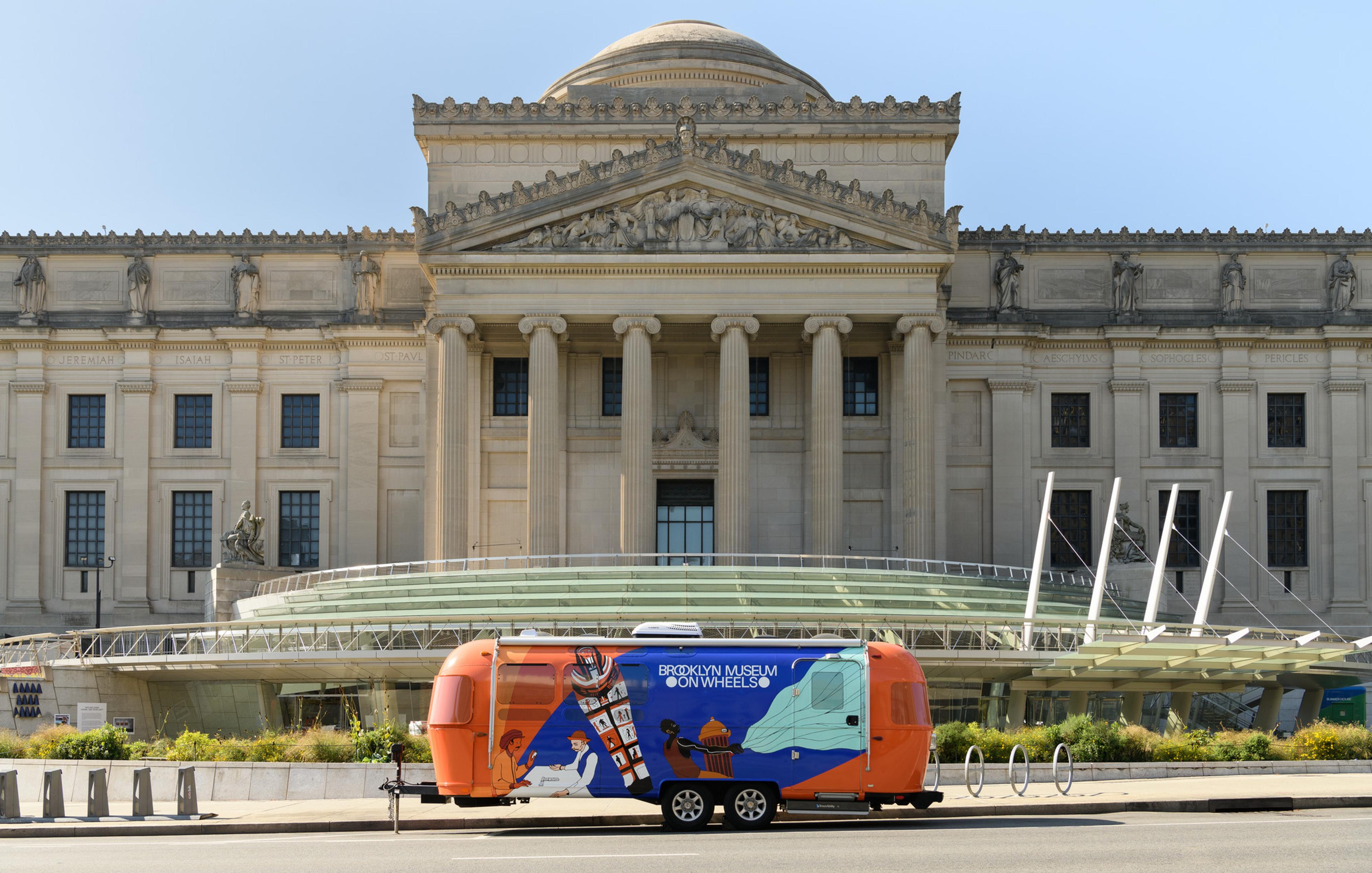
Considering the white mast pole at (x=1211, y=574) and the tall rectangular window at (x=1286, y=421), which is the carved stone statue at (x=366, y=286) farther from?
the tall rectangular window at (x=1286, y=421)

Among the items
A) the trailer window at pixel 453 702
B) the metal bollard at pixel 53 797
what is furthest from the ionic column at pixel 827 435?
the metal bollard at pixel 53 797

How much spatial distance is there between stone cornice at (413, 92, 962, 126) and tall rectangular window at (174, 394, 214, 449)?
1636cm

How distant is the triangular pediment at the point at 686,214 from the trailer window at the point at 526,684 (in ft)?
105

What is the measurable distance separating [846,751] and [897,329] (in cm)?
3297

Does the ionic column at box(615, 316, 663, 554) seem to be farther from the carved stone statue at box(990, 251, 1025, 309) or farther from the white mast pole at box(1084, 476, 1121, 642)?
the white mast pole at box(1084, 476, 1121, 642)

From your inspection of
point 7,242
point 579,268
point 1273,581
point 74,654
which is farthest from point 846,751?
point 7,242

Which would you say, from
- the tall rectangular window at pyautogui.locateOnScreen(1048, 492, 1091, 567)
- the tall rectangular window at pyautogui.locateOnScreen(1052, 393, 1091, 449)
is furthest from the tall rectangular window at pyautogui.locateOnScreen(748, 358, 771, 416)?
the tall rectangular window at pyautogui.locateOnScreen(1048, 492, 1091, 567)

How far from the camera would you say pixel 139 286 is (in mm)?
66812

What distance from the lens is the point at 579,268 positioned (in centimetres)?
5753

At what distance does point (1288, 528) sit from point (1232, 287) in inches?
440

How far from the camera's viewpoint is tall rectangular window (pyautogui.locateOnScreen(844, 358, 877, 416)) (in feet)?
206

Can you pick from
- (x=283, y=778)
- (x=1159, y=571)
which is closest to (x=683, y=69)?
(x=1159, y=571)

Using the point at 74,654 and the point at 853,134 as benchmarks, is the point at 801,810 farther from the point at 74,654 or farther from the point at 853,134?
the point at 853,134

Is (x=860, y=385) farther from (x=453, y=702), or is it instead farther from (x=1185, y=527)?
(x=453, y=702)
